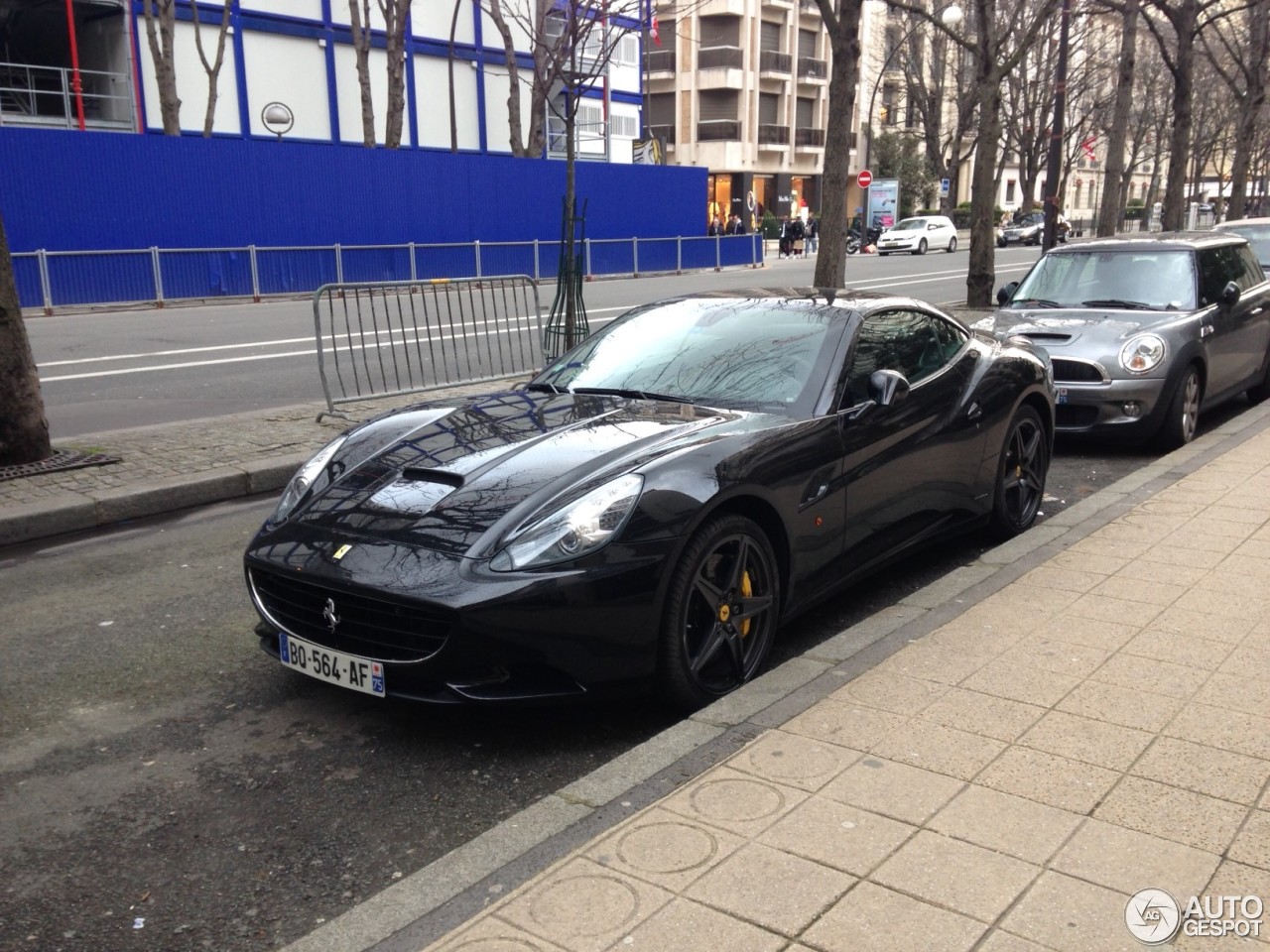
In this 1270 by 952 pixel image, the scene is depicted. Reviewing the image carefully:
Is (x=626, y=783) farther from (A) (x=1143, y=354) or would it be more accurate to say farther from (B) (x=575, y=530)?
(A) (x=1143, y=354)

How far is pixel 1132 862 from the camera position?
2855 millimetres

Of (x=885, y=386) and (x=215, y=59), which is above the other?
(x=215, y=59)

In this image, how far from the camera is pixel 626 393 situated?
5.02 meters

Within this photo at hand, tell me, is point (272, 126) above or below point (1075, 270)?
above

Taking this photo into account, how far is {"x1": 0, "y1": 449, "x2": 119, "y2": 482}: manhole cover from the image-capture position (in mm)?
7289

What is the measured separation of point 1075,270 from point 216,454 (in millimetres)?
7137

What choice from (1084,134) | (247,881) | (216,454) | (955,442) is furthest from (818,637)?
(1084,134)

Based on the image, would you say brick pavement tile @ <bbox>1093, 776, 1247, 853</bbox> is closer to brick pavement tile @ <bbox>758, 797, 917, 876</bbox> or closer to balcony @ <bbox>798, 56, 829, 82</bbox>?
brick pavement tile @ <bbox>758, 797, 917, 876</bbox>

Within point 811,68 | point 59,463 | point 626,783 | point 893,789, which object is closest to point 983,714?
point 893,789

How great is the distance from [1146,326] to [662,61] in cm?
5856

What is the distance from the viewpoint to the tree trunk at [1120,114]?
20641 mm

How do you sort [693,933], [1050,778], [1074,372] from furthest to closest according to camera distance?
[1074,372]
[1050,778]
[693,933]

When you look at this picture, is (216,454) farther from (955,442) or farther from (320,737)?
(955,442)

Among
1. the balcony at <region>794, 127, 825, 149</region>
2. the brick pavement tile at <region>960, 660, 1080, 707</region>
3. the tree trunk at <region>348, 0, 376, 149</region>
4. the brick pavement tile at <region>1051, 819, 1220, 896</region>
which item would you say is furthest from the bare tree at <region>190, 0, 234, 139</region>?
the balcony at <region>794, 127, 825, 149</region>
